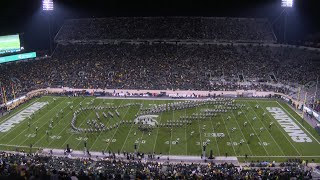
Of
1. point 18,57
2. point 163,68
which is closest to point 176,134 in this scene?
point 163,68

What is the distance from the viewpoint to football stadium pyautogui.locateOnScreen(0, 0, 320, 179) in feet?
75.5

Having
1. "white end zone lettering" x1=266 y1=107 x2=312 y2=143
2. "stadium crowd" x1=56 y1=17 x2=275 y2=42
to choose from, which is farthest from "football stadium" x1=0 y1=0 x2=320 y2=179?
"stadium crowd" x1=56 y1=17 x2=275 y2=42

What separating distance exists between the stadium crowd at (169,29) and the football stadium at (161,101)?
0.21 metres

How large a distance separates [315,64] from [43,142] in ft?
126

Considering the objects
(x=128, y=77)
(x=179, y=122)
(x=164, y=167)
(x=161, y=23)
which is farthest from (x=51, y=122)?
(x=161, y=23)

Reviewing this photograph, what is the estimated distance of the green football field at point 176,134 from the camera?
26500 mm

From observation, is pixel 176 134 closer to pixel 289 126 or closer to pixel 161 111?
pixel 161 111

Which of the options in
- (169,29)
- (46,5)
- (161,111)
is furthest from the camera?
(169,29)

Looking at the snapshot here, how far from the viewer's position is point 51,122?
32.6m

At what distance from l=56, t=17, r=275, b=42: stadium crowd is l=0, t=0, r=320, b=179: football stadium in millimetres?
206

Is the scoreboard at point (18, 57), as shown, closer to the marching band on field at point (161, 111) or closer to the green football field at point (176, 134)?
the green football field at point (176, 134)

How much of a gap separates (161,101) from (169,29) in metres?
25.3

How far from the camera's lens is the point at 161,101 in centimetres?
3994

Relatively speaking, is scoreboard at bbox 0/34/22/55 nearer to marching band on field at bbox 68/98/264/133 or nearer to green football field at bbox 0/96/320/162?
green football field at bbox 0/96/320/162
